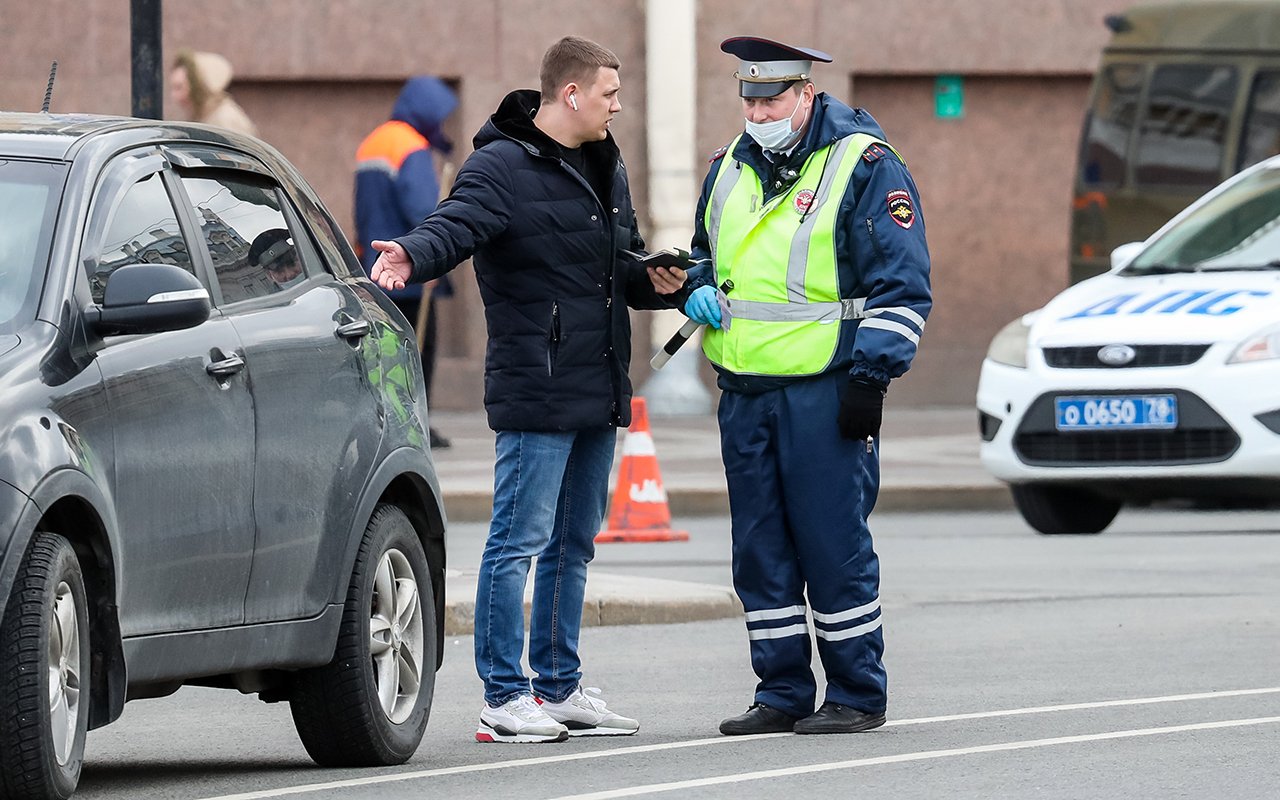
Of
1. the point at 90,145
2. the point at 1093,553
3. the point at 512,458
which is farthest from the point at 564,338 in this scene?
the point at 1093,553

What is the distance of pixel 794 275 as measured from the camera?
24.7 ft

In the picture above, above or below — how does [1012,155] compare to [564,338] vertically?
below

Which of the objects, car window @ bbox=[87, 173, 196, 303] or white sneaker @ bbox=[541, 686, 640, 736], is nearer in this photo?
car window @ bbox=[87, 173, 196, 303]

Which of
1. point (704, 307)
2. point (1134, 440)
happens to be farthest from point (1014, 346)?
point (704, 307)

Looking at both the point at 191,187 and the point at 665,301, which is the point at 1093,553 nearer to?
the point at 665,301

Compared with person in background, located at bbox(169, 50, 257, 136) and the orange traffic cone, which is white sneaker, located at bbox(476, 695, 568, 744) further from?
person in background, located at bbox(169, 50, 257, 136)

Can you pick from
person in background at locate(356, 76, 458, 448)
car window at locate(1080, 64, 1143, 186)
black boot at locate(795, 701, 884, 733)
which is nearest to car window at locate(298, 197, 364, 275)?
black boot at locate(795, 701, 884, 733)

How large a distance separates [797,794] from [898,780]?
32 cm

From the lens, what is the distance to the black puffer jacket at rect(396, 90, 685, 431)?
295 inches

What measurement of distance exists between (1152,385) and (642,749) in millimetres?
5562

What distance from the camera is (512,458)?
297 inches

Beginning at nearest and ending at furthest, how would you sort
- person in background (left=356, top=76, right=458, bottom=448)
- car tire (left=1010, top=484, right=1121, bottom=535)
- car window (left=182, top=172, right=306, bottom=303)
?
car window (left=182, top=172, right=306, bottom=303) < car tire (left=1010, top=484, right=1121, bottom=535) < person in background (left=356, top=76, right=458, bottom=448)

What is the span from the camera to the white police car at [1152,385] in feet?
39.9

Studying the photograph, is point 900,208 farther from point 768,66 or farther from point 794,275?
point 768,66
